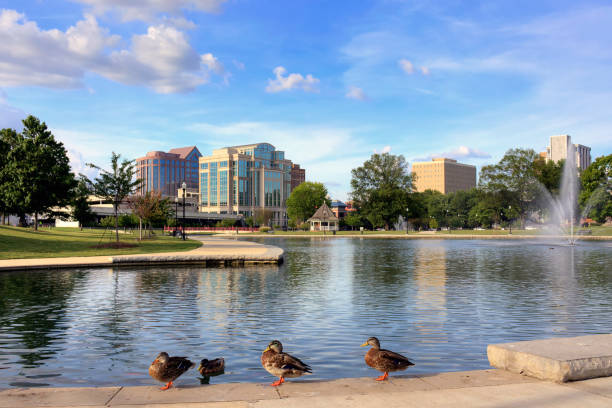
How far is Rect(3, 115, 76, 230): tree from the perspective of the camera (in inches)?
1972

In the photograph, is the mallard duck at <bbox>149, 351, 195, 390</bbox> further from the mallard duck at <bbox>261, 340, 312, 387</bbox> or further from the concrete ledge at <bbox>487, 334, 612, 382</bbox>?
the concrete ledge at <bbox>487, 334, 612, 382</bbox>

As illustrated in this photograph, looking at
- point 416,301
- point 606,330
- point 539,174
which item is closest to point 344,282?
point 416,301

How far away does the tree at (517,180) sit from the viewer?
120750mm

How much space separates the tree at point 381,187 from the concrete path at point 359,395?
121 m

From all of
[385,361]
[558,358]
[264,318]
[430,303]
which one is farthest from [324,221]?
[558,358]

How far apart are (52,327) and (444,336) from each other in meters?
10.3

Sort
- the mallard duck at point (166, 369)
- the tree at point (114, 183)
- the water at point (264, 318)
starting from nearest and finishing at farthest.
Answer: the mallard duck at point (166, 369) → the water at point (264, 318) → the tree at point (114, 183)

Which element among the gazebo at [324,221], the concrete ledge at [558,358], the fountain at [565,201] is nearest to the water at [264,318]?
the concrete ledge at [558,358]

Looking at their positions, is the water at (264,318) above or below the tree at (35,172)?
below

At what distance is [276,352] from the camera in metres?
7.86

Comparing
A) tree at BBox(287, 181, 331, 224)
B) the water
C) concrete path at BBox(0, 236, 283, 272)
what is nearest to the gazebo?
tree at BBox(287, 181, 331, 224)

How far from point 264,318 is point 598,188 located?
10357 centimetres

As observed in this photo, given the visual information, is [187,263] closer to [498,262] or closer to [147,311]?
[147,311]

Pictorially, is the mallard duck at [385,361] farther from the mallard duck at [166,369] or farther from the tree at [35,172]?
the tree at [35,172]
